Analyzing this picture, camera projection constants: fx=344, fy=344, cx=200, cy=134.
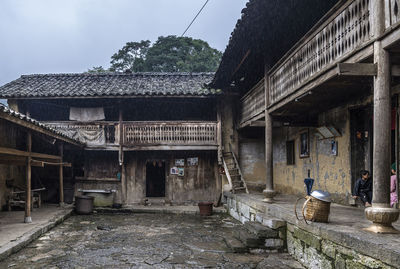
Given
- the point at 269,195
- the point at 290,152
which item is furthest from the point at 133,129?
the point at 269,195

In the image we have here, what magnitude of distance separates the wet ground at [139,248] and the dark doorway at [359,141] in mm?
3266

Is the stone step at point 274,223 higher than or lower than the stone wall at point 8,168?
lower

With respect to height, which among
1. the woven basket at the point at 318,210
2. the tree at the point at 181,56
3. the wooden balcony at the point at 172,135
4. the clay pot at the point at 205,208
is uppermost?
the tree at the point at 181,56

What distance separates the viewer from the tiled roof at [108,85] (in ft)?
50.4

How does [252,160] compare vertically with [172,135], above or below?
below

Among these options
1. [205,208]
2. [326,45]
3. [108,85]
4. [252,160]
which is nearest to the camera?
[326,45]

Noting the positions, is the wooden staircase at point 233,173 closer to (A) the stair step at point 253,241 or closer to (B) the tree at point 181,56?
(A) the stair step at point 253,241

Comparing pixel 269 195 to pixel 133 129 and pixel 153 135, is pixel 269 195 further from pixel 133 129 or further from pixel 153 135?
pixel 133 129

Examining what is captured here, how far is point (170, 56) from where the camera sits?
3588 centimetres

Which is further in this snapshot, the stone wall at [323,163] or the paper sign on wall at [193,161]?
the paper sign on wall at [193,161]

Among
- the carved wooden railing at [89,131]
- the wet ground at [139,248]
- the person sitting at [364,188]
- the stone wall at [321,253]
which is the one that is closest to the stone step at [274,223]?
the stone wall at [321,253]

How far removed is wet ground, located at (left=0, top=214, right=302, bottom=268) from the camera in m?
6.78

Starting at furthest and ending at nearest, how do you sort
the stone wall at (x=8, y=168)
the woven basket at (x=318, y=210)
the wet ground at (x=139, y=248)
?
1. the stone wall at (x=8, y=168)
2. the wet ground at (x=139, y=248)
3. the woven basket at (x=318, y=210)

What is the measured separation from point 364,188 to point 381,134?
12.2 feet
